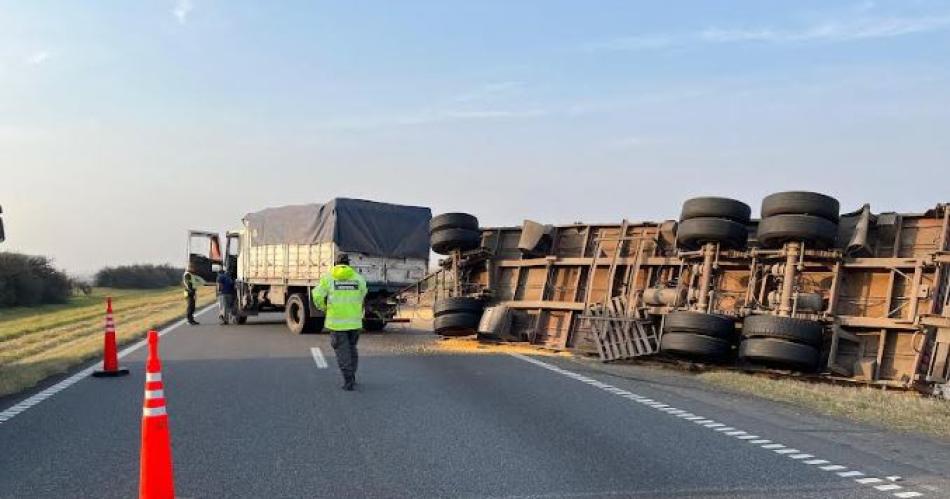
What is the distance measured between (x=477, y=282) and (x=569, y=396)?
28.2ft

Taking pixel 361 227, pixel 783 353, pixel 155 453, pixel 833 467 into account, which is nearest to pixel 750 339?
pixel 783 353

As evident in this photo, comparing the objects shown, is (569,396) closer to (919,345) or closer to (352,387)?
(352,387)

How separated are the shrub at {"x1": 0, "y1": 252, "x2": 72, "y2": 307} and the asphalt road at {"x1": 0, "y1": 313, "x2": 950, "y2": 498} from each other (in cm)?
4013

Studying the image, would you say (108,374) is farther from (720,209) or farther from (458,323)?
(720,209)

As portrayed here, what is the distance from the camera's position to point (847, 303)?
37.5ft

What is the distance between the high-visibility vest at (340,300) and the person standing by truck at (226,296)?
13488 millimetres

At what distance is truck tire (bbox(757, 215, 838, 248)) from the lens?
37.2 feet

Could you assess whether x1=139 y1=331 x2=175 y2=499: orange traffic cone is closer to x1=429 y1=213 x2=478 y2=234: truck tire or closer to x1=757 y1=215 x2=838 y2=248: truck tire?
x1=757 y1=215 x2=838 y2=248: truck tire

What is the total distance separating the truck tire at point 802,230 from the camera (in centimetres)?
1135

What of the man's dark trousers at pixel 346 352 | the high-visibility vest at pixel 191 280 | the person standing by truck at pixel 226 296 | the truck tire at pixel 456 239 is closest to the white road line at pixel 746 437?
the man's dark trousers at pixel 346 352

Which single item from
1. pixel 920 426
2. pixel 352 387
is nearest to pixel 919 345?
pixel 920 426

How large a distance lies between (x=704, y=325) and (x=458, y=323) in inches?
220

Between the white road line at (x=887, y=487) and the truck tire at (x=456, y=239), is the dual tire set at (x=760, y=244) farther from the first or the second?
the white road line at (x=887, y=487)

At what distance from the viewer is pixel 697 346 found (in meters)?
11.4
